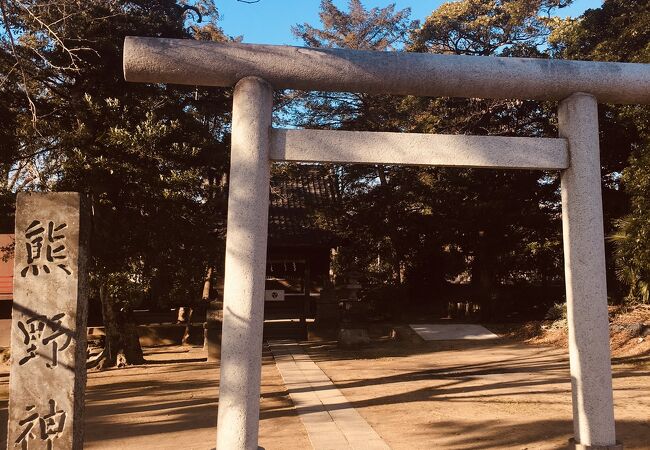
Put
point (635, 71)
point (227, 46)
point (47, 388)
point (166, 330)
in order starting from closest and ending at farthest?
point (47, 388) → point (227, 46) → point (635, 71) → point (166, 330)

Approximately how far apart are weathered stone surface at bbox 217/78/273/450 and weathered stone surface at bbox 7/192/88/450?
1.16 metres

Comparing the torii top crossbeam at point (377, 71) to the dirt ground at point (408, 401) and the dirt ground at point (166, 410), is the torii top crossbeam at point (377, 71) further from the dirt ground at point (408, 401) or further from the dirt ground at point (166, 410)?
the dirt ground at point (166, 410)

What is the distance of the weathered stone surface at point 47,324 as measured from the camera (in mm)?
4102

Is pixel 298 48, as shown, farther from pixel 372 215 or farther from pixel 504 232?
pixel 504 232

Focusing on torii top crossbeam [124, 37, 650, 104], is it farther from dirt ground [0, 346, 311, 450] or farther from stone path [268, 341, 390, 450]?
dirt ground [0, 346, 311, 450]

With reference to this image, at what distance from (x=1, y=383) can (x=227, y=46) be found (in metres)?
10.6

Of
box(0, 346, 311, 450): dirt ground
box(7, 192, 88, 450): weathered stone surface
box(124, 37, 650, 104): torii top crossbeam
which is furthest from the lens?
box(0, 346, 311, 450): dirt ground

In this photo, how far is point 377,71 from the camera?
15.1 ft

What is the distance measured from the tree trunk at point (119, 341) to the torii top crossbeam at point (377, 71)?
9676mm

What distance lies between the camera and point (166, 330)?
17969 millimetres

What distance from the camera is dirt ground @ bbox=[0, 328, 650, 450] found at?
5.98 m

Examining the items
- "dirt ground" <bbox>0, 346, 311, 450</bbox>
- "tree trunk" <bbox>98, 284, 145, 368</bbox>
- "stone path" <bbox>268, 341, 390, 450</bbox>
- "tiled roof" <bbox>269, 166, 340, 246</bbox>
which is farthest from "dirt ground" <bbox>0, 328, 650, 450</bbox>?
"tiled roof" <bbox>269, 166, 340, 246</bbox>

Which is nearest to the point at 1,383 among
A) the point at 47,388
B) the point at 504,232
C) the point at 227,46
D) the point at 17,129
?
the point at 17,129

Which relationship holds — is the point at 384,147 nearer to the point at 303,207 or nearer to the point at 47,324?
the point at 47,324
